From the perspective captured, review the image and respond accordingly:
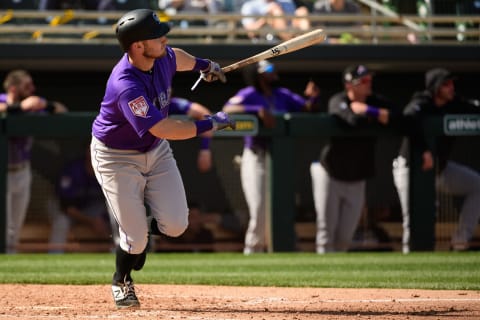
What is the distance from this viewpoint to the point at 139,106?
5.41 m

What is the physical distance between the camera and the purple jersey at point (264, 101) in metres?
9.98

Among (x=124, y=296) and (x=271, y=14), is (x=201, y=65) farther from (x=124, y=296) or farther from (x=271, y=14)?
(x=271, y=14)

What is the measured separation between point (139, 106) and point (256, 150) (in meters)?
4.60

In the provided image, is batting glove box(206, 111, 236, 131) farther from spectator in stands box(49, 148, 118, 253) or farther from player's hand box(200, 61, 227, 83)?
spectator in stands box(49, 148, 118, 253)

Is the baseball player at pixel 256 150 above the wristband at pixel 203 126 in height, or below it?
below

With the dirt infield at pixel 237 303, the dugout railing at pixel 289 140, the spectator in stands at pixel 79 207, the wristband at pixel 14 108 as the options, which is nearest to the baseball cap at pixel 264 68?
the dugout railing at pixel 289 140

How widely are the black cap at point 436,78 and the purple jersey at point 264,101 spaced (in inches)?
51.4

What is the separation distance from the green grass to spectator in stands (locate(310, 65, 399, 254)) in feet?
0.93

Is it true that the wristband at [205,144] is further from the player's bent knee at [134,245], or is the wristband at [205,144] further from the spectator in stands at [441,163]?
the player's bent knee at [134,245]

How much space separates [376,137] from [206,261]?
2225 millimetres

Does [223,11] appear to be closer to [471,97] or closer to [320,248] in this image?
[471,97]

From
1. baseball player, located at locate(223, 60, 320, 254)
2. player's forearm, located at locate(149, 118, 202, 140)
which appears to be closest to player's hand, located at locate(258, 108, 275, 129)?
baseball player, located at locate(223, 60, 320, 254)

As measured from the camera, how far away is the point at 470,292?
6.86 m

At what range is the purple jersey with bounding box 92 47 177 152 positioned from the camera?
542 centimetres
